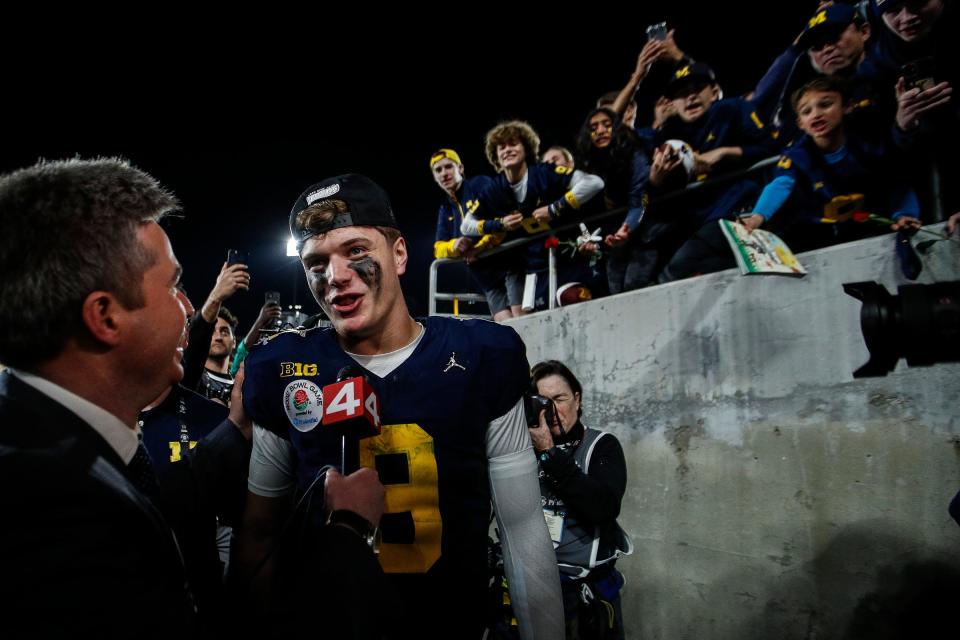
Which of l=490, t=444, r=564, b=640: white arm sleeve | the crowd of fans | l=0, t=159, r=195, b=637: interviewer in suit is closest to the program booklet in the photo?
the crowd of fans

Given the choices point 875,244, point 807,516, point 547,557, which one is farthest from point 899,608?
point 547,557

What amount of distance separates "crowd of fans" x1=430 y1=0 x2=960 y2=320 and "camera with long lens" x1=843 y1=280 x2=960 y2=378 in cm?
167

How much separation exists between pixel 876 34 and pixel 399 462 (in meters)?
5.24

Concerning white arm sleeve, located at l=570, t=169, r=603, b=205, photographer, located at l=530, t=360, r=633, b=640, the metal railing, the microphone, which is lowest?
photographer, located at l=530, t=360, r=633, b=640

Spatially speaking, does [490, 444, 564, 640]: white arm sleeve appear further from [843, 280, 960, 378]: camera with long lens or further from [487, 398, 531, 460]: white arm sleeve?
[843, 280, 960, 378]: camera with long lens

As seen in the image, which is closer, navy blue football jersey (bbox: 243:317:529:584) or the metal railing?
navy blue football jersey (bbox: 243:317:529:584)

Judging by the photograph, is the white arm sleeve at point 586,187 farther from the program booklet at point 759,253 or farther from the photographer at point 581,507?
the photographer at point 581,507

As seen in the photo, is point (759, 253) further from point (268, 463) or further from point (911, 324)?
point (268, 463)

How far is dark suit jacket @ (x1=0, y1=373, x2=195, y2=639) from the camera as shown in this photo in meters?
0.90

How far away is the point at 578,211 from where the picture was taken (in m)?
5.59

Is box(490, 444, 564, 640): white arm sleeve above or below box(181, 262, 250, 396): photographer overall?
below

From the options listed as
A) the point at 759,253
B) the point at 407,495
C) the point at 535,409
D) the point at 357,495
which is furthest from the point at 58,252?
the point at 759,253

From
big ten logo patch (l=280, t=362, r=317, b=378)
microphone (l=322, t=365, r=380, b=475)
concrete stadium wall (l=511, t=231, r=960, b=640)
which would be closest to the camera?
microphone (l=322, t=365, r=380, b=475)

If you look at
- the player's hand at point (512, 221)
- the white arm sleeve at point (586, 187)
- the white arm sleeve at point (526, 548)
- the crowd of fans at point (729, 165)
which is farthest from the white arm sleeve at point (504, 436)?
the player's hand at point (512, 221)
